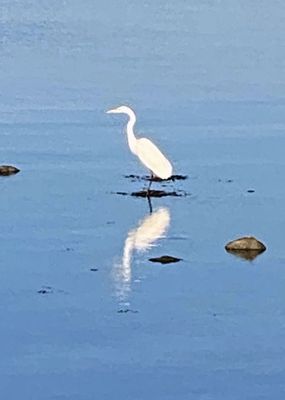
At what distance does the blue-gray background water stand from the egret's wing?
0.19 meters

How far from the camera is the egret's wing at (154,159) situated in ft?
43.7

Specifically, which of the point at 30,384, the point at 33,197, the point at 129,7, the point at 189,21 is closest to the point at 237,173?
the point at 33,197

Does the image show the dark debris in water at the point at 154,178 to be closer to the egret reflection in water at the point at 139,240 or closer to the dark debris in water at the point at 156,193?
the dark debris in water at the point at 156,193

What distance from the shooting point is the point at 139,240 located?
11219 millimetres

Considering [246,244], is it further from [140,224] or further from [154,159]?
[154,159]

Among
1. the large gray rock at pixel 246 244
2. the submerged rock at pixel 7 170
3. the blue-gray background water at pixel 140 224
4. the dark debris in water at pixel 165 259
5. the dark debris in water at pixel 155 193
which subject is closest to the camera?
the blue-gray background water at pixel 140 224

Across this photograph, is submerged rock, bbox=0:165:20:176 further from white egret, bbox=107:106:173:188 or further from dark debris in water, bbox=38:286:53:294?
dark debris in water, bbox=38:286:53:294

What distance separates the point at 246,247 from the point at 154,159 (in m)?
2.63

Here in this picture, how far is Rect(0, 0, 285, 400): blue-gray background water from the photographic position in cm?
829

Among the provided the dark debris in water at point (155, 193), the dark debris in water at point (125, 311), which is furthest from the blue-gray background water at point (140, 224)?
the dark debris in water at point (155, 193)

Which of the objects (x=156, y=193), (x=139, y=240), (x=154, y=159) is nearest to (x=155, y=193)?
(x=156, y=193)

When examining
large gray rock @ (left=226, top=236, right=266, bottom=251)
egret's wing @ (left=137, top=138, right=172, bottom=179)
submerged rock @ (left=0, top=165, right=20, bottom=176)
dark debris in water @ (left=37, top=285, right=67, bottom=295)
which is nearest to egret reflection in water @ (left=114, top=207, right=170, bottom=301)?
dark debris in water @ (left=37, top=285, right=67, bottom=295)

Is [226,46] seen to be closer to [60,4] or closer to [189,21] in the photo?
[189,21]

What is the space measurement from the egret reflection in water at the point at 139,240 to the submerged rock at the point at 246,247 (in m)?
0.58
